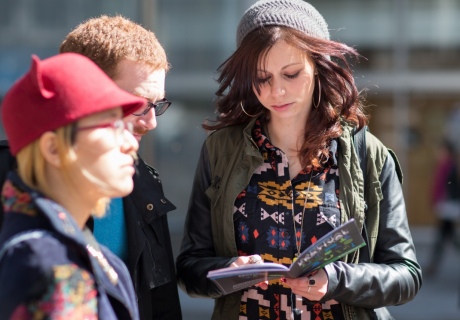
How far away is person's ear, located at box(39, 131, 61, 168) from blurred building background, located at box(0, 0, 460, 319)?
5867 mm

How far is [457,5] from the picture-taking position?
9.12m

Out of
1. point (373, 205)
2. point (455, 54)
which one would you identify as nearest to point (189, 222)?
point (373, 205)

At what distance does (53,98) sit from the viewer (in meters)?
1.68

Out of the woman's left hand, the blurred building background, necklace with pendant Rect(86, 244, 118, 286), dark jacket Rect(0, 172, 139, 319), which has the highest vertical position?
dark jacket Rect(0, 172, 139, 319)

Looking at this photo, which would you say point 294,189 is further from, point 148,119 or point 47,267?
point 47,267

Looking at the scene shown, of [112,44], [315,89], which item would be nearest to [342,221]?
[315,89]

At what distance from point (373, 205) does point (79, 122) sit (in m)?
1.23

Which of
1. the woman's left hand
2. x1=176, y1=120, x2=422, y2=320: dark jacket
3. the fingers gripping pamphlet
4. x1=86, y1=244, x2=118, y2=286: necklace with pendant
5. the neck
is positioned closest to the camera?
x1=86, y1=244, x2=118, y2=286: necklace with pendant

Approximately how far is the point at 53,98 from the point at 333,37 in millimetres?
6576

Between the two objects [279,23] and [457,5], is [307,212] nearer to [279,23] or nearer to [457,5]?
[279,23]

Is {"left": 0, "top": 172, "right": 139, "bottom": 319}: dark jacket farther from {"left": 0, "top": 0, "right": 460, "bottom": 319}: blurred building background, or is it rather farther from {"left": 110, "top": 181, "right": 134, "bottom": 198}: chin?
{"left": 0, "top": 0, "right": 460, "bottom": 319}: blurred building background

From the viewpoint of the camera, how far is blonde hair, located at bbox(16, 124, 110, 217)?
169 centimetres

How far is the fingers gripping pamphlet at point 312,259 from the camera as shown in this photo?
2.22m

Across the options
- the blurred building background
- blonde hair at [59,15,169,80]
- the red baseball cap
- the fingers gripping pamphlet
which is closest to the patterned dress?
the fingers gripping pamphlet
